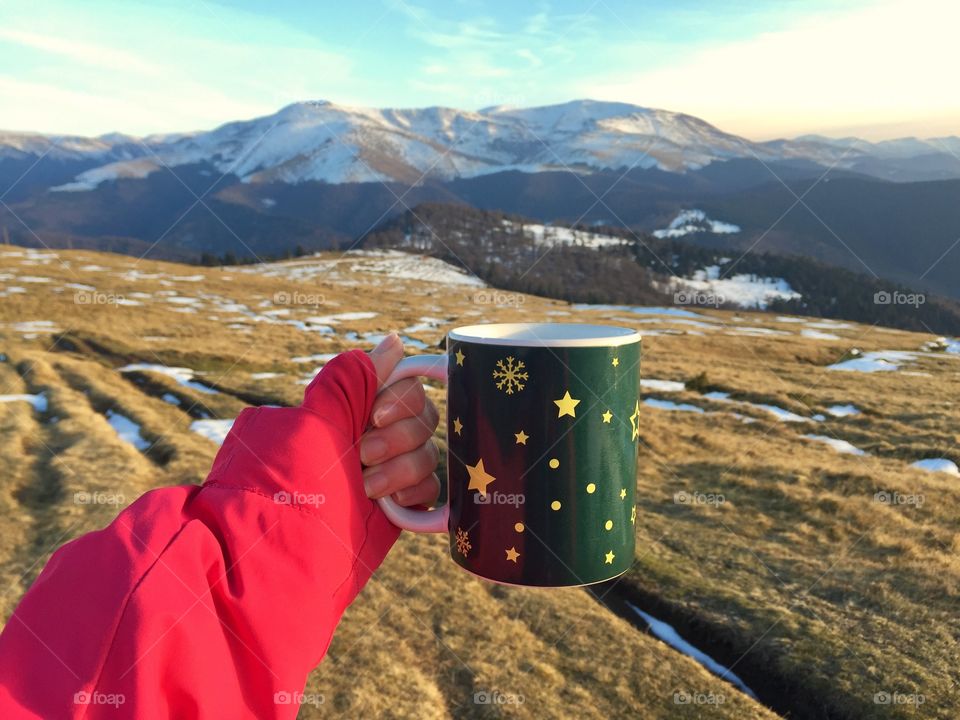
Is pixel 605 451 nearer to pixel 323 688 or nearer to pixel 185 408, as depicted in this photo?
pixel 323 688

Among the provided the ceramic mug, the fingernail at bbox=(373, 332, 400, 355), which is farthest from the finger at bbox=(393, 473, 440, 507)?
the fingernail at bbox=(373, 332, 400, 355)

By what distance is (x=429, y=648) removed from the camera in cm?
→ 795

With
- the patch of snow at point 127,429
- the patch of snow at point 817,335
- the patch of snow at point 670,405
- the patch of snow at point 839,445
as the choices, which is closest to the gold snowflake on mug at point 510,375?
the patch of snow at point 127,429

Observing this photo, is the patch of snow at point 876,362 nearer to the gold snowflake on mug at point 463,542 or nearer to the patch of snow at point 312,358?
the patch of snow at point 312,358

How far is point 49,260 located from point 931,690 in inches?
3104

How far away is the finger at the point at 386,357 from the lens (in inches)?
113

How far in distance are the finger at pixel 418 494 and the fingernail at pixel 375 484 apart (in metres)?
0.10

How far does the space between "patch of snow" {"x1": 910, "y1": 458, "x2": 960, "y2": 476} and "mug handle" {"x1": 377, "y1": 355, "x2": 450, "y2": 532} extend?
19.1 meters

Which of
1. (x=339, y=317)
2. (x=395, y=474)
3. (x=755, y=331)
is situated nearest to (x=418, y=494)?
(x=395, y=474)

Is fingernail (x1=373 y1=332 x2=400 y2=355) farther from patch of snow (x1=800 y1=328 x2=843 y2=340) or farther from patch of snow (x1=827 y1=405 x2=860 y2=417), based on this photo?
patch of snow (x1=800 y1=328 x2=843 y2=340)

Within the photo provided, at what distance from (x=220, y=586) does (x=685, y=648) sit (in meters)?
7.69

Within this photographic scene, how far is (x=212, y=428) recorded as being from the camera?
17891 millimetres

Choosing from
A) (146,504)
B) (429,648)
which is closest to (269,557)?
(146,504)

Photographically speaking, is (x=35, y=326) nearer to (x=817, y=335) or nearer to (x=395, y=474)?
(x=395, y=474)
